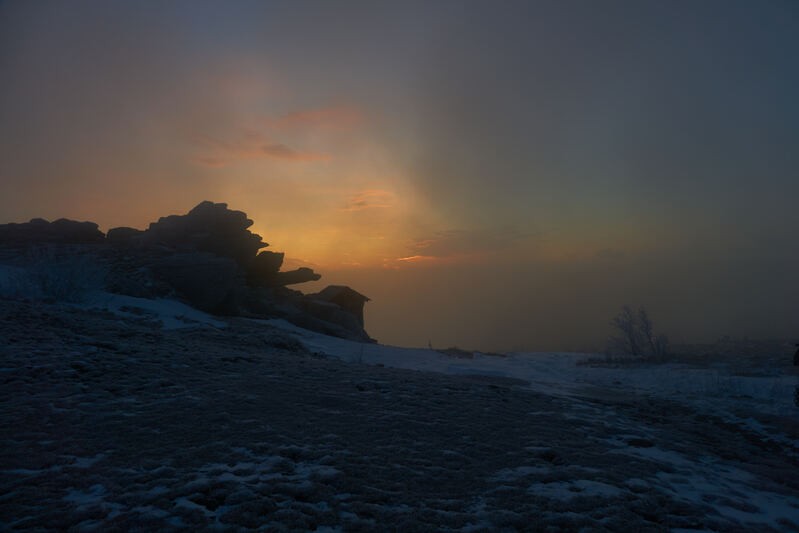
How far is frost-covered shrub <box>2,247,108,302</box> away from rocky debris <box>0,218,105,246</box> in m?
9.39

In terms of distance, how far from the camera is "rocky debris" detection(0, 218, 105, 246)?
30.3 meters

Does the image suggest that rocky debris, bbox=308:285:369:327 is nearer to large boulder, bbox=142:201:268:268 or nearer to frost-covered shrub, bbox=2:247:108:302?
large boulder, bbox=142:201:268:268

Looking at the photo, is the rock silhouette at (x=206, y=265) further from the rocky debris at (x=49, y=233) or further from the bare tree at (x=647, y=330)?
the bare tree at (x=647, y=330)

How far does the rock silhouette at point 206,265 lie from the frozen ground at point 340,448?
42.6 feet

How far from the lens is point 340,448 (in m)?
7.47

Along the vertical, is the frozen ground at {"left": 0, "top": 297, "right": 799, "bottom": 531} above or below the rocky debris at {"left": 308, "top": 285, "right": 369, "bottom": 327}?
below

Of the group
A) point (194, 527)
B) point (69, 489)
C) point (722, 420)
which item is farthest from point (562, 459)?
point (722, 420)

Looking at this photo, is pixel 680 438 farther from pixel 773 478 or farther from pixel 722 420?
pixel 722 420

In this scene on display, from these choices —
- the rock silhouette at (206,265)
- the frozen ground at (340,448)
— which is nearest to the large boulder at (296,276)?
the rock silhouette at (206,265)

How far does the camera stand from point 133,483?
580cm

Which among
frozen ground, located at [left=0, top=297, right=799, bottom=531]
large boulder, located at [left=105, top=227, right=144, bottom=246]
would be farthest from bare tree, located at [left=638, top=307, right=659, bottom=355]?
large boulder, located at [left=105, top=227, right=144, bottom=246]

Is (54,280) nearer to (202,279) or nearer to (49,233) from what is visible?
(202,279)

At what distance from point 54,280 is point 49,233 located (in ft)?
44.3

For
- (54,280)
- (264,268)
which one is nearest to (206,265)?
(54,280)
